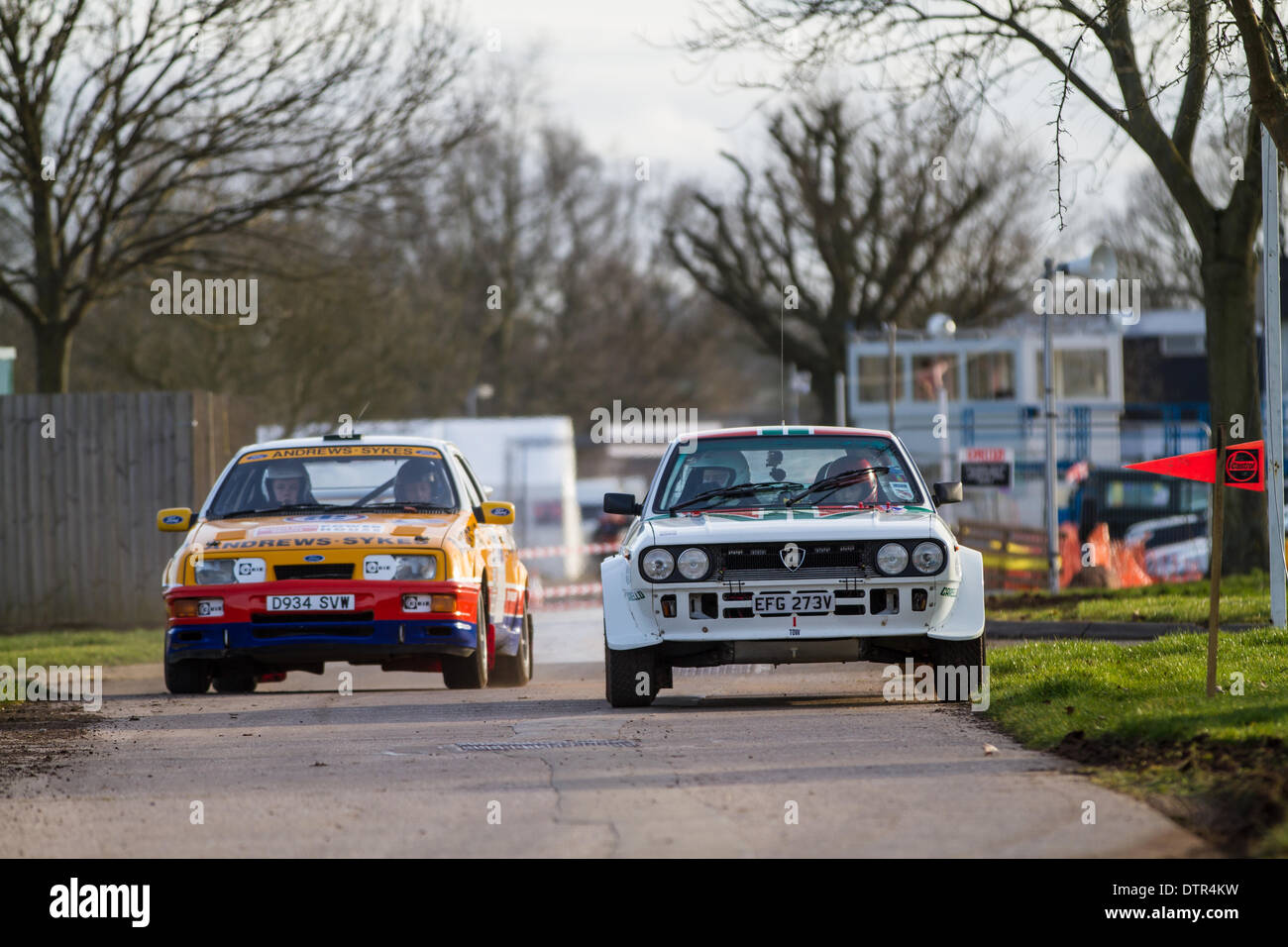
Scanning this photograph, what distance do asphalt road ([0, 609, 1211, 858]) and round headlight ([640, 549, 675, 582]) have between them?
2.54 ft

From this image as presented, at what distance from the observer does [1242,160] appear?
61.6ft

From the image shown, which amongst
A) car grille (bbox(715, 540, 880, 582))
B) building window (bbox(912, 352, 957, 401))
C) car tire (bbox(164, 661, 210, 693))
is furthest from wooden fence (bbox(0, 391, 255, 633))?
building window (bbox(912, 352, 957, 401))

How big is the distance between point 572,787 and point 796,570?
2.91 metres

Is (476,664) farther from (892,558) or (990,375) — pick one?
(990,375)

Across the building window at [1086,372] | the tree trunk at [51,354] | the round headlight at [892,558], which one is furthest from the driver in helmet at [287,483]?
the building window at [1086,372]

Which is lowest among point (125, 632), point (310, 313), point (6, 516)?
point (125, 632)

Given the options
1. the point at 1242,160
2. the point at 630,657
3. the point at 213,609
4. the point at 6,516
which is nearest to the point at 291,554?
the point at 213,609

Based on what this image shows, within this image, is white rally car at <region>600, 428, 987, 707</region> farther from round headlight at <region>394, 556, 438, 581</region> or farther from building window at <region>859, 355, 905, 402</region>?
building window at <region>859, 355, 905, 402</region>

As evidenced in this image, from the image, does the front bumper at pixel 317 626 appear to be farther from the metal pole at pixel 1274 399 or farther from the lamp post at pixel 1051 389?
the lamp post at pixel 1051 389

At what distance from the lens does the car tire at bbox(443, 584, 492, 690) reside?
1242 cm

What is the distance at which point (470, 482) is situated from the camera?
1376 centimetres

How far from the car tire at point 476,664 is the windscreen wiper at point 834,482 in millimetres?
2437
